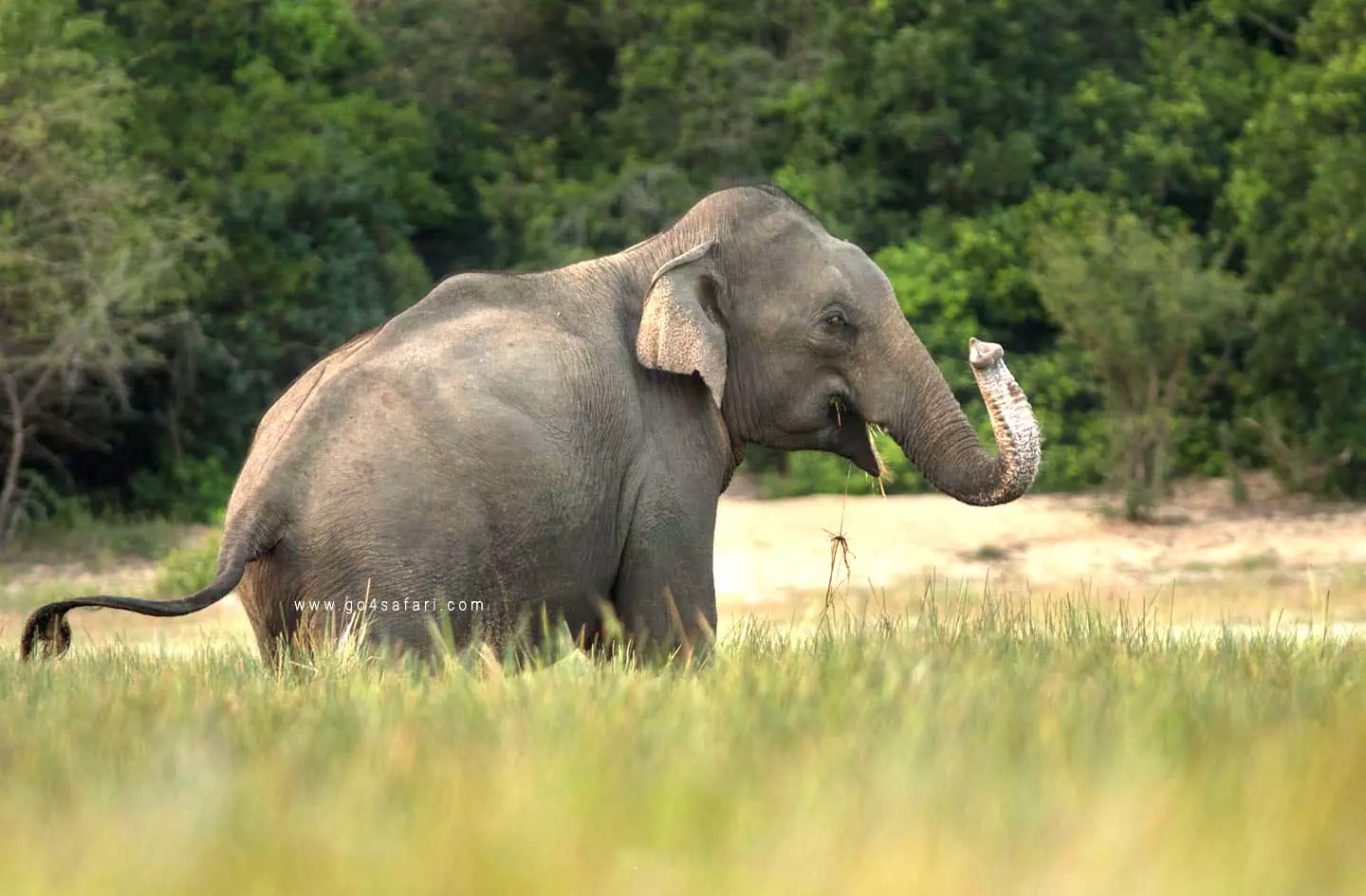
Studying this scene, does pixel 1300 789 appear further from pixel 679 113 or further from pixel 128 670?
pixel 679 113

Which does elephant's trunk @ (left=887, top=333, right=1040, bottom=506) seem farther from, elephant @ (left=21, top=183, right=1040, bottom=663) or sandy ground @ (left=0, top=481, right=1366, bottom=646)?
sandy ground @ (left=0, top=481, right=1366, bottom=646)

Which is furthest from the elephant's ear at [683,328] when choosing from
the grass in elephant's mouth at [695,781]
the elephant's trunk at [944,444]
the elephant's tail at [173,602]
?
the grass in elephant's mouth at [695,781]

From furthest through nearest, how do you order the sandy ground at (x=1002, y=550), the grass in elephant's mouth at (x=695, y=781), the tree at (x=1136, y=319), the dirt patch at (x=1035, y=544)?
the tree at (x=1136, y=319)
the dirt patch at (x=1035, y=544)
the sandy ground at (x=1002, y=550)
the grass in elephant's mouth at (x=695, y=781)

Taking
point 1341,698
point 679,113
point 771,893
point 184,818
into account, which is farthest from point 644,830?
point 679,113

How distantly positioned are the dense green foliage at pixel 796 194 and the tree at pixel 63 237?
7cm

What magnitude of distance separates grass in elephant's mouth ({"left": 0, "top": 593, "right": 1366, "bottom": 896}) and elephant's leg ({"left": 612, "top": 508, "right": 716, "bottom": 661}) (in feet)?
5.00

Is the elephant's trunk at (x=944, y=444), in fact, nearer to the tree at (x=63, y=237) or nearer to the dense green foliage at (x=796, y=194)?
the dense green foliage at (x=796, y=194)

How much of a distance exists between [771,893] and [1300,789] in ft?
4.20

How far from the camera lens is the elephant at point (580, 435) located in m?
6.98

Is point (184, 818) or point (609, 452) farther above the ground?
point (609, 452)

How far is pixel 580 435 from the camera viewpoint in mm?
7594

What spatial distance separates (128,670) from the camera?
686 centimetres

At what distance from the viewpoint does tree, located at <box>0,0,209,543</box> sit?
24234mm

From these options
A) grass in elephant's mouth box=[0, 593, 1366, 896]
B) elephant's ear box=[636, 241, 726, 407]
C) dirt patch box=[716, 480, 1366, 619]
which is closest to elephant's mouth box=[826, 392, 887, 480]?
elephant's ear box=[636, 241, 726, 407]
